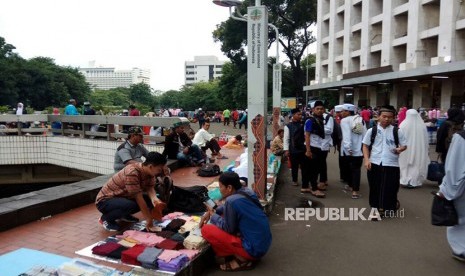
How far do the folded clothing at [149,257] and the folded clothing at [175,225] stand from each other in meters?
0.77

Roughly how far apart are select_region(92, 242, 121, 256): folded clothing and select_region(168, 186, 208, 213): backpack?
1.56 m

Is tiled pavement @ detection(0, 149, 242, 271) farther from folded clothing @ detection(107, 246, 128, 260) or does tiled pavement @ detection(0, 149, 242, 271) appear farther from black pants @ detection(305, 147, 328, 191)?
black pants @ detection(305, 147, 328, 191)

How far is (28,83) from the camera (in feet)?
151

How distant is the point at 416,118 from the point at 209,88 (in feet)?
210

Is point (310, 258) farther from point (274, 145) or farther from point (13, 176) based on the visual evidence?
point (13, 176)

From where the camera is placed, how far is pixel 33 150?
42.6 ft

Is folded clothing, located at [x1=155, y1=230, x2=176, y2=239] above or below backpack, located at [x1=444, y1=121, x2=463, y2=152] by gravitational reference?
below

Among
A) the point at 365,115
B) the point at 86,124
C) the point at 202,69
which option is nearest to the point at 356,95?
the point at 365,115

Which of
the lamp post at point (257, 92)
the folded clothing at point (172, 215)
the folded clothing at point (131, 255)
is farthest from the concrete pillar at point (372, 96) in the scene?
the folded clothing at point (131, 255)

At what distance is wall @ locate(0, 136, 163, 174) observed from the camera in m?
11.6

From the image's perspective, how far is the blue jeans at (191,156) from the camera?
9.99 metres

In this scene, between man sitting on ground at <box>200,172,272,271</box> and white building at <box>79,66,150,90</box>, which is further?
white building at <box>79,66,150,90</box>

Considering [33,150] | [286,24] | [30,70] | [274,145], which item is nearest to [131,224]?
[274,145]

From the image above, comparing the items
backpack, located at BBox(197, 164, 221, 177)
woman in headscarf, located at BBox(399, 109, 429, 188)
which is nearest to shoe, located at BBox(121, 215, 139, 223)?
backpack, located at BBox(197, 164, 221, 177)
